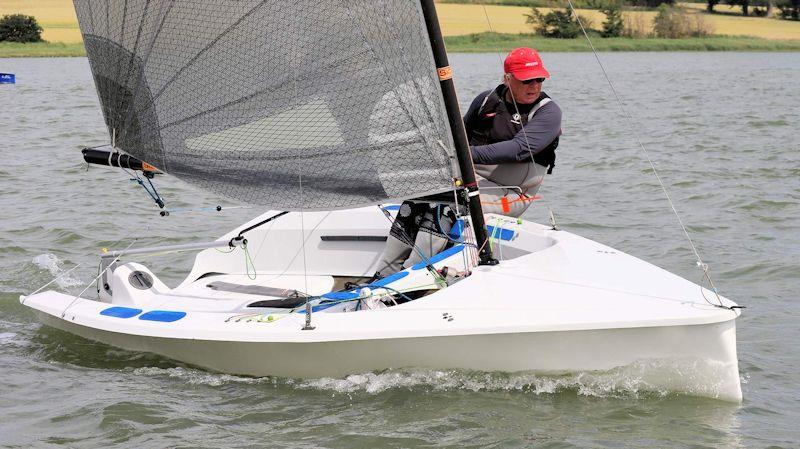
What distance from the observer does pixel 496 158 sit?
5.11 m

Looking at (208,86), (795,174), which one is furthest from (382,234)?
(795,174)

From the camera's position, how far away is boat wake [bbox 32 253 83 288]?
6.48m

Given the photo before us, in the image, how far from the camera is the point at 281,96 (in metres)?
4.74

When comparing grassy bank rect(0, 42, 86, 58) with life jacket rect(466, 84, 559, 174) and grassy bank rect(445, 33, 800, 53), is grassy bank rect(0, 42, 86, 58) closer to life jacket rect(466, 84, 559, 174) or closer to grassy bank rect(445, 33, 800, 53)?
grassy bank rect(445, 33, 800, 53)

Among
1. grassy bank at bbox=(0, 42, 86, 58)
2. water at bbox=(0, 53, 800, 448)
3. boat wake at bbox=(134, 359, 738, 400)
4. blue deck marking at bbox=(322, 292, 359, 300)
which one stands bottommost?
grassy bank at bbox=(0, 42, 86, 58)

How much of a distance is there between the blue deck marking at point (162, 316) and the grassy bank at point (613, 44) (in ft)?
103

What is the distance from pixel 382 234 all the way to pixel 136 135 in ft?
4.87

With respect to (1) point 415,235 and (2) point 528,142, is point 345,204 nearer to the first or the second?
(1) point 415,235

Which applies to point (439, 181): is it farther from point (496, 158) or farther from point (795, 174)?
point (795, 174)

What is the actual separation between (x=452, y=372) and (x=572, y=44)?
117 feet

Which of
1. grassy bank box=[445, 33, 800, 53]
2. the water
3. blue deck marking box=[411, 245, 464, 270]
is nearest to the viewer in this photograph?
the water

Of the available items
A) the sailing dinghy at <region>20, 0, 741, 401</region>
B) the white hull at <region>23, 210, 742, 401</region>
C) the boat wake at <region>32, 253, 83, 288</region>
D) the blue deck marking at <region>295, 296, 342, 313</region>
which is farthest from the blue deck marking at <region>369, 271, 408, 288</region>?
the boat wake at <region>32, 253, 83, 288</region>

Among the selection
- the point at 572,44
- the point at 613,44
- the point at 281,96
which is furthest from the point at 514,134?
the point at 613,44

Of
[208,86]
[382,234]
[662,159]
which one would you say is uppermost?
[208,86]
